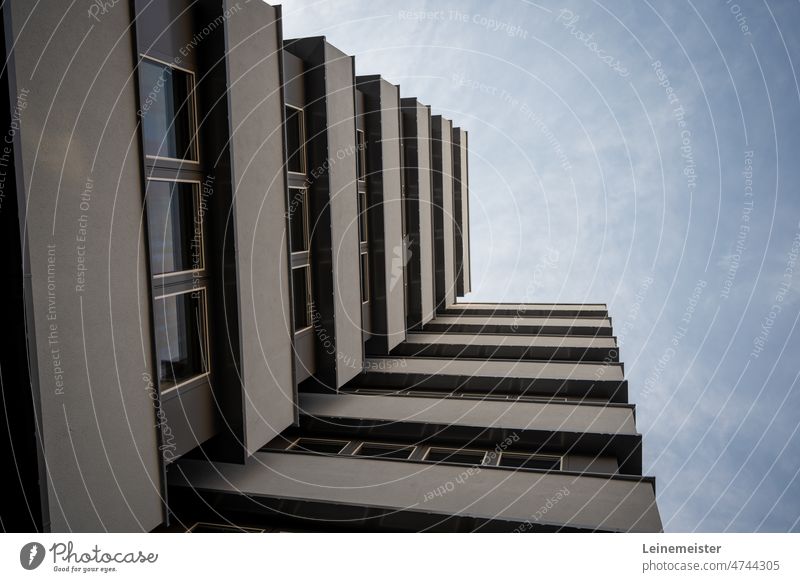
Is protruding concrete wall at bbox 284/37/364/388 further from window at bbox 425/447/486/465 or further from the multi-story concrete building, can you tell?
window at bbox 425/447/486/465

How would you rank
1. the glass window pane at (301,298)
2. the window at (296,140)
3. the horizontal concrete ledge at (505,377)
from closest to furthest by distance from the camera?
the window at (296,140) → the glass window pane at (301,298) → the horizontal concrete ledge at (505,377)

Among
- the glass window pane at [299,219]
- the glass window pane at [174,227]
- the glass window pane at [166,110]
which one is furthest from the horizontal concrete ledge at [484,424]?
the glass window pane at [166,110]

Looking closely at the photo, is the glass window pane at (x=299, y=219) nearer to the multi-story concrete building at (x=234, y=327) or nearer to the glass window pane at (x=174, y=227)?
the multi-story concrete building at (x=234, y=327)

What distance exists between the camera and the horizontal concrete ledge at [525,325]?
26.5m

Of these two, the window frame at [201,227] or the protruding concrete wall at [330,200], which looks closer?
the window frame at [201,227]

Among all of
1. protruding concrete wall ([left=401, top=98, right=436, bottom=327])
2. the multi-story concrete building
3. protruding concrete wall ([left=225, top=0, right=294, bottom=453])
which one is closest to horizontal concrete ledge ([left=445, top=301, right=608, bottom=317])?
protruding concrete wall ([left=401, top=98, right=436, bottom=327])

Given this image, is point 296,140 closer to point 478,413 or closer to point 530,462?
point 478,413

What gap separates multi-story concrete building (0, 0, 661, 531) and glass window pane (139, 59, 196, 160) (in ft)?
0.17

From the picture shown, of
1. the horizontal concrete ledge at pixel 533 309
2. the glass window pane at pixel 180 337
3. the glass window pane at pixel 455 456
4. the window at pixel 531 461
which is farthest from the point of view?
the horizontal concrete ledge at pixel 533 309

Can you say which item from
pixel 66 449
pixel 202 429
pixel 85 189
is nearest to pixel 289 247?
pixel 202 429

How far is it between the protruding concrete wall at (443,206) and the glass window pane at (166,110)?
18417mm

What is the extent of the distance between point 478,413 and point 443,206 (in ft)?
50.5

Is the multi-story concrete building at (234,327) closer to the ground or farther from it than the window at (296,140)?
closer to the ground

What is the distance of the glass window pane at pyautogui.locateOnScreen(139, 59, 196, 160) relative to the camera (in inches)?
412
